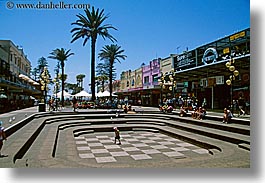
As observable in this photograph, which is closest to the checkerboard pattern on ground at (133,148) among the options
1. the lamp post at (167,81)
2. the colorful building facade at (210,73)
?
the colorful building facade at (210,73)

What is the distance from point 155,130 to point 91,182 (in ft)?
28.6

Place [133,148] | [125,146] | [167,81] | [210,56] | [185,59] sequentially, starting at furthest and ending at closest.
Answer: [167,81] → [185,59] → [210,56] → [125,146] → [133,148]

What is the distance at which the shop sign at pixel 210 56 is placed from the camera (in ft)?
61.7

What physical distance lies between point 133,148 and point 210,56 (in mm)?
11662

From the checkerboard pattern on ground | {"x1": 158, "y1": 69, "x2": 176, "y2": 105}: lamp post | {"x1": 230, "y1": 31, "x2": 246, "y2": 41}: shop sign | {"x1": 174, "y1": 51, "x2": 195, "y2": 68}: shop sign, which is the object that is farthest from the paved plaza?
{"x1": 174, "y1": 51, "x2": 195, "y2": 68}: shop sign

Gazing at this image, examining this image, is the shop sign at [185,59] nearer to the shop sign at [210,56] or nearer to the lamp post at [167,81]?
the lamp post at [167,81]

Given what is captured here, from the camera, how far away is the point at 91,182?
6062mm

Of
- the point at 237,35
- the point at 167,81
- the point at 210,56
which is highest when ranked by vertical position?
the point at 237,35

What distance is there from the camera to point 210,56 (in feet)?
64.1

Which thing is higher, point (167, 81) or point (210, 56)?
point (210, 56)

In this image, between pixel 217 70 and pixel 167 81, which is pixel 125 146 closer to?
pixel 217 70

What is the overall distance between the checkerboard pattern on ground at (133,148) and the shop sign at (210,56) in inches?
328

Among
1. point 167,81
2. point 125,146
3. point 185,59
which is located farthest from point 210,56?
point 125,146

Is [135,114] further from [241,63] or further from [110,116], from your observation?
[241,63]
